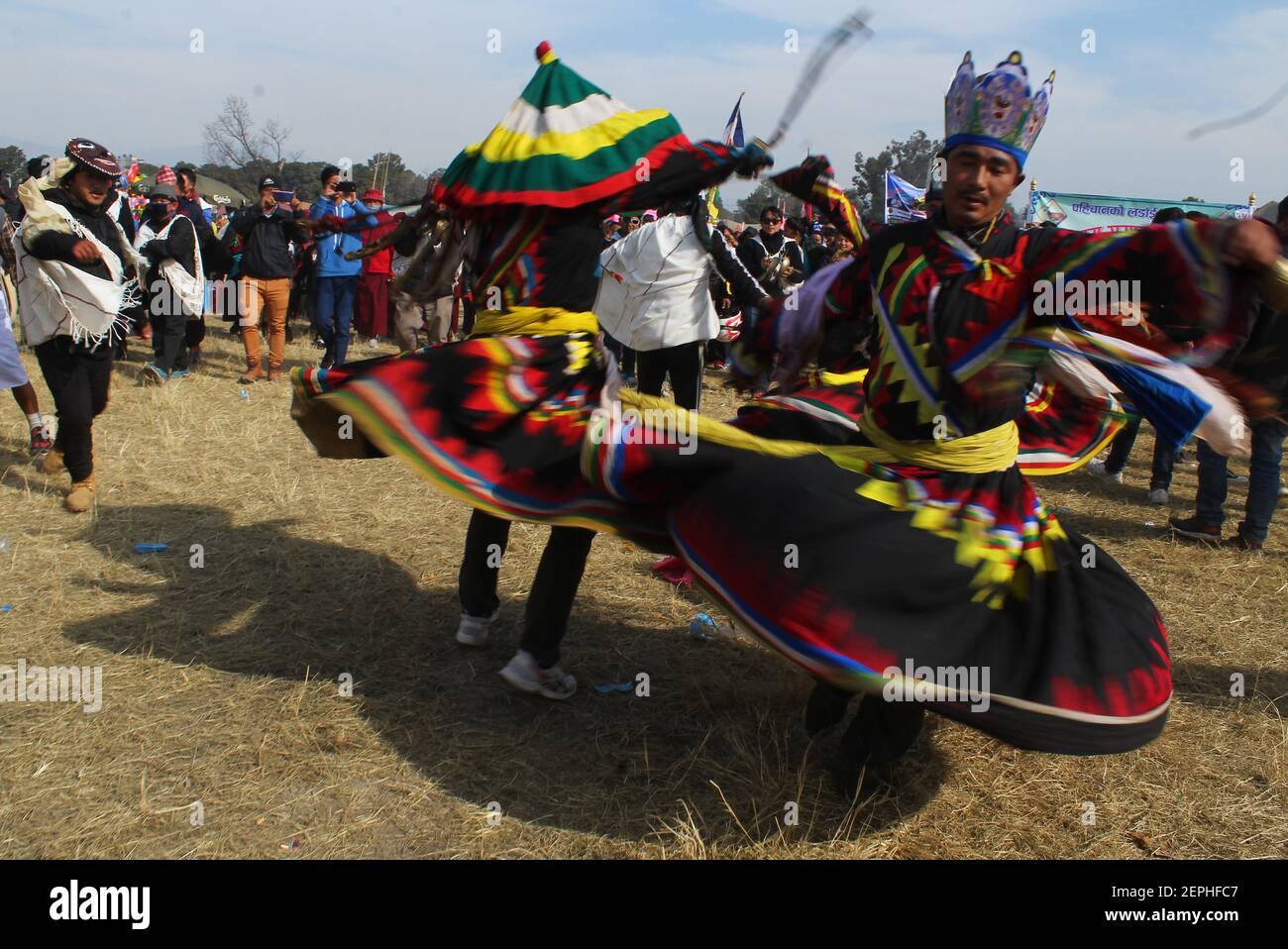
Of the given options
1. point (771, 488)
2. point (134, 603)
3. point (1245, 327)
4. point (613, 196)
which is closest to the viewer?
point (1245, 327)

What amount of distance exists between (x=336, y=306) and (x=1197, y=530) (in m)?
7.66

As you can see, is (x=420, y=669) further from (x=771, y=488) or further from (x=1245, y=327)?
(x=1245, y=327)

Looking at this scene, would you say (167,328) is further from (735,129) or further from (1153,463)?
(1153,463)

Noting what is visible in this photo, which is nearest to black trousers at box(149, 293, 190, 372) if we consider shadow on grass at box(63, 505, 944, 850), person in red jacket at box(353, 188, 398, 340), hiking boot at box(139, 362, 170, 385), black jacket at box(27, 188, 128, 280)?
hiking boot at box(139, 362, 170, 385)

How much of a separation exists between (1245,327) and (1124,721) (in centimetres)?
98

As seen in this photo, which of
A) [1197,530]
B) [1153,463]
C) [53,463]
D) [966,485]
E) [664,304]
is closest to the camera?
[966,485]

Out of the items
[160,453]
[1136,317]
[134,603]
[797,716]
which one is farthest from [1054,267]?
[160,453]

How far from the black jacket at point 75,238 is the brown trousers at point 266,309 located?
335cm

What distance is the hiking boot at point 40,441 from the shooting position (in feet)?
20.7

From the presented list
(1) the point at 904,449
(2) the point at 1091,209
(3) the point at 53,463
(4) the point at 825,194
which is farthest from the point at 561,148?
(2) the point at 1091,209

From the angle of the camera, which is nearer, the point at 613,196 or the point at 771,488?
the point at 771,488

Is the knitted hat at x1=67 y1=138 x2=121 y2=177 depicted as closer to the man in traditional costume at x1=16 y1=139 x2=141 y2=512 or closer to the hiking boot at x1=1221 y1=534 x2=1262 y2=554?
the man in traditional costume at x1=16 y1=139 x2=141 y2=512

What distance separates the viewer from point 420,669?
378cm

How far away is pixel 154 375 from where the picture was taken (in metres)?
9.12
